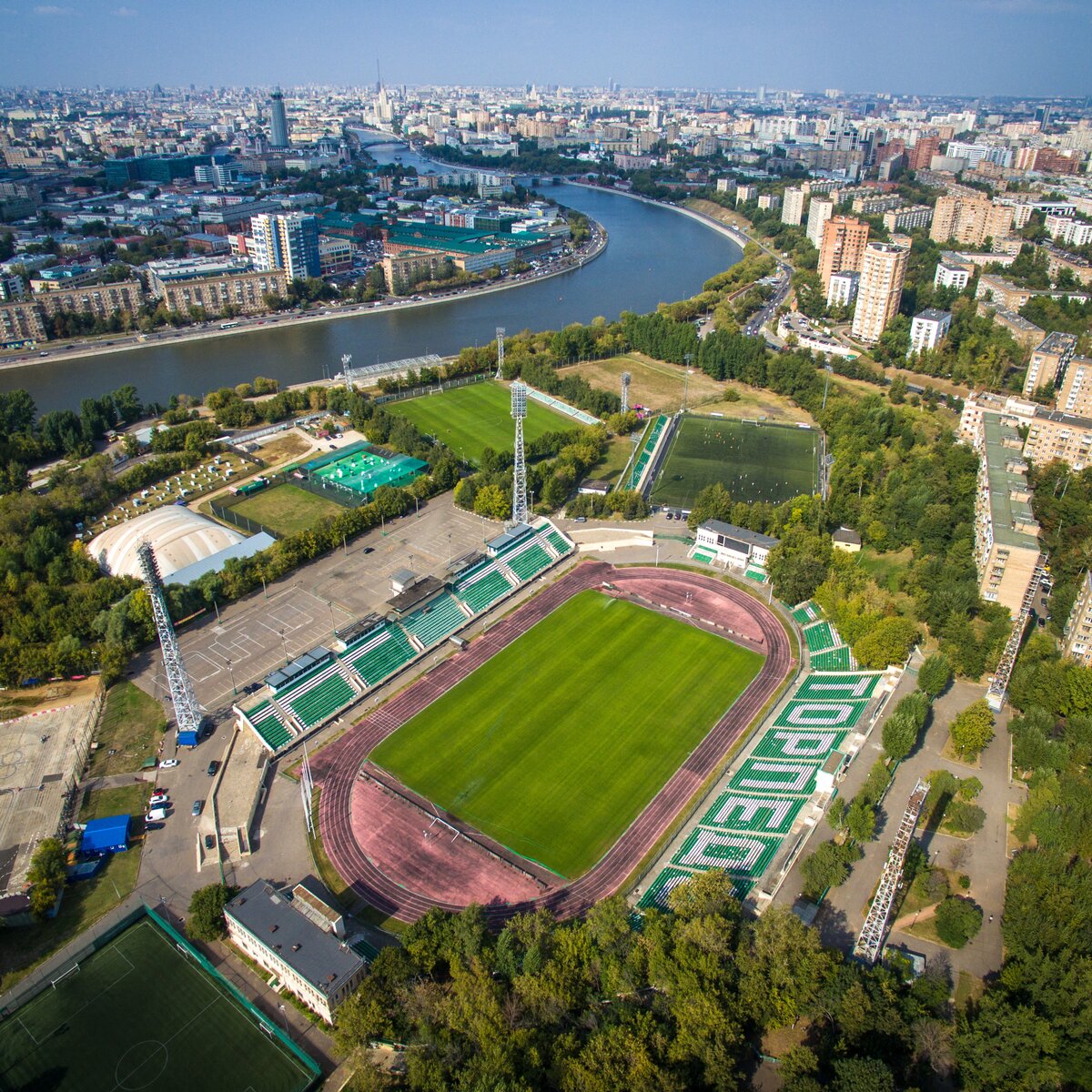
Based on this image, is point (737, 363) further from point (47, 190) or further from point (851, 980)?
point (47, 190)

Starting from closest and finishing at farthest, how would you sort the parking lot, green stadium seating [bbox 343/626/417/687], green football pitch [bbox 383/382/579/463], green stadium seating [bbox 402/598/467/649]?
1. green stadium seating [bbox 343/626/417/687]
2. the parking lot
3. green stadium seating [bbox 402/598/467/649]
4. green football pitch [bbox 383/382/579/463]

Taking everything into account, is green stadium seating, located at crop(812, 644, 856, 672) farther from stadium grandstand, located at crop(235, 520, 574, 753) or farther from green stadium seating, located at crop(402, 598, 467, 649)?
green stadium seating, located at crop(402, 598, 467, 649)

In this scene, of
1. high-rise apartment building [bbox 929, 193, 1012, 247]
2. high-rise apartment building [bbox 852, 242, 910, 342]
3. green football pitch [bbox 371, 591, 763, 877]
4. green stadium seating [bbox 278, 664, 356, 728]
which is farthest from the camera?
high-rise apartment building [bbox 929, 193, 1012, 247]

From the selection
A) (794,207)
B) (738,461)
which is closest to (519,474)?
(738,461)

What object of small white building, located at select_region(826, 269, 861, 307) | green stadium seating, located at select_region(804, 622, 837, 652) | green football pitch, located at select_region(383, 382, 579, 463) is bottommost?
green stadium seating, located at select_region(804, 622, 837, 652)

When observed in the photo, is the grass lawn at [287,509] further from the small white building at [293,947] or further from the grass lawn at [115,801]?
the small white building at [293,947]

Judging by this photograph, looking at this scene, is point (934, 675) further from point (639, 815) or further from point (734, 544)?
point (639, 815)

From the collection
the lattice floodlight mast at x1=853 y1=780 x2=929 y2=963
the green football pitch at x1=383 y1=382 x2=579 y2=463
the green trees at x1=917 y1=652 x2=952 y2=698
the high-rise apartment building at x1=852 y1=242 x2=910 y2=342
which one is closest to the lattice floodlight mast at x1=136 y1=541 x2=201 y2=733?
the lattice floodlight mast at x1=853 y1=780 x2=929 y2=963
